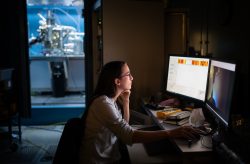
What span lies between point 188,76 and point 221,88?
0.58 metres

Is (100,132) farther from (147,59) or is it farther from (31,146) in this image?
(31,146)

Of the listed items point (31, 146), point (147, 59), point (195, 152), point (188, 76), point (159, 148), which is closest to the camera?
point (195, 152)

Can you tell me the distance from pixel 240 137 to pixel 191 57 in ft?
3.14

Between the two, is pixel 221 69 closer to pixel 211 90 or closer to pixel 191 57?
pixel 211 90

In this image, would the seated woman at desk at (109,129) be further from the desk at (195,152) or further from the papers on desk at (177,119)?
the papers on desk at (177,119)

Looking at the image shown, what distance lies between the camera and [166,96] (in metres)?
2.68

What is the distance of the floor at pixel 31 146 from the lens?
313 centimetres

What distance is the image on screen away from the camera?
2.04 m

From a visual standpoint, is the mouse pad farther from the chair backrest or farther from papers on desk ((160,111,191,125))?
the chair backrest

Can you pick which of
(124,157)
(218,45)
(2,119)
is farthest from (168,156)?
(2,119)

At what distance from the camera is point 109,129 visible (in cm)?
160

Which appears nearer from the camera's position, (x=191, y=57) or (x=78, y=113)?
A: (x=191, y=57)

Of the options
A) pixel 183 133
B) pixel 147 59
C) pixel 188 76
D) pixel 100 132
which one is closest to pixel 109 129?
pixel 100 132

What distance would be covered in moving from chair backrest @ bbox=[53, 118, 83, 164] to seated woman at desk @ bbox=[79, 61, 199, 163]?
0.09 metres
